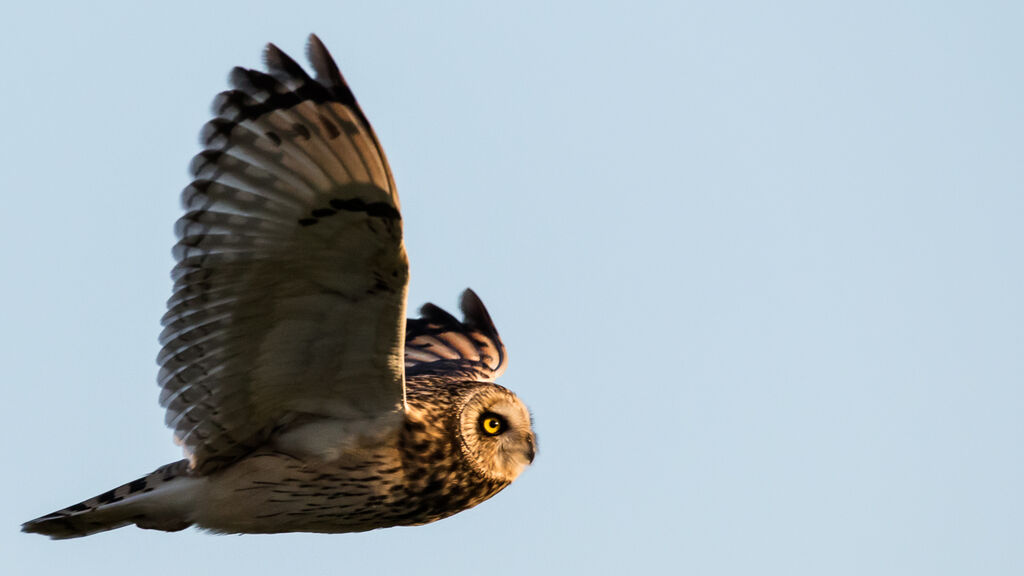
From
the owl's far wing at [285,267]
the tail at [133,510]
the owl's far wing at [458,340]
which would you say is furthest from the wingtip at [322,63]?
the owl's far wing at [458,340]

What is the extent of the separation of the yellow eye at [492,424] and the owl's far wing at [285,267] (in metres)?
0.38

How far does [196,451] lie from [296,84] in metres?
1.34

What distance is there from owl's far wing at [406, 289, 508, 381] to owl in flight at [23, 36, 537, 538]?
87 cm

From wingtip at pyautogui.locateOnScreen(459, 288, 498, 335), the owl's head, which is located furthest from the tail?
wingtip at pyautogui.locateOnScreen(459, 288, 498, 335)

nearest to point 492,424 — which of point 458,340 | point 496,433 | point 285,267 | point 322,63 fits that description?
point 496,433

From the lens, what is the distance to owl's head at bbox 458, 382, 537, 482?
167 inches

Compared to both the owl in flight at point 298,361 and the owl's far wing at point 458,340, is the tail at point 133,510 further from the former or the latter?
the owl's far wing at point 458,340

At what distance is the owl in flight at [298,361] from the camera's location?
11.5 ft

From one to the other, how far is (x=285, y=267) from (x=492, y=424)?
1026mm

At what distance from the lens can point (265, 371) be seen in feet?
13.0

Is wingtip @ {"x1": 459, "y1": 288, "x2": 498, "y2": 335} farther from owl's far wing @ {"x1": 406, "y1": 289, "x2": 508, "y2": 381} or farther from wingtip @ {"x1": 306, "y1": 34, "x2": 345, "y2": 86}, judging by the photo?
wingtip @ {"x1": 306, "y1": 34, "x2": 345, "y2": 86}

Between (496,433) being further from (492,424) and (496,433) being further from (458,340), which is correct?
(458,340)

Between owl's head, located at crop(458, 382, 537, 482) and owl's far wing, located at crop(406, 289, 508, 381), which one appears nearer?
owl's head, located at crop(458, 382, 537, 482)

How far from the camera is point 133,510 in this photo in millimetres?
4152
